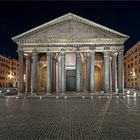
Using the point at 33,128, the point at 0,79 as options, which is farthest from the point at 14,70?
the point at 33,128

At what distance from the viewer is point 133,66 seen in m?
114

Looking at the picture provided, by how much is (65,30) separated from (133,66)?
69729 millimetres

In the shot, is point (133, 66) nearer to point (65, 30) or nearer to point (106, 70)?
point (106, 70)

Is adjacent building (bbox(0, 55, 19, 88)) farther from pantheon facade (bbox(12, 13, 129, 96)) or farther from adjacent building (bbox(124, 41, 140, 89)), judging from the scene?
pantheon facade (bbox(12, 13, 129, 96))

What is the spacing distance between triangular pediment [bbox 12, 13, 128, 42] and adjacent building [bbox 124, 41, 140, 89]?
55758 mm

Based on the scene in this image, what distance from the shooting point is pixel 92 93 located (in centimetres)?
4944

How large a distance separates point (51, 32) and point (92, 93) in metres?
15.1

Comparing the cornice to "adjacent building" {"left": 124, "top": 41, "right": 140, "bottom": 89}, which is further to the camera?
"adjacent building" {"left": 124, "top": 41, "right": 140, "bottom": 89}

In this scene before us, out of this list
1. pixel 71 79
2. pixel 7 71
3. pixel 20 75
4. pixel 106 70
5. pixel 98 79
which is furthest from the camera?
pixel 7 71

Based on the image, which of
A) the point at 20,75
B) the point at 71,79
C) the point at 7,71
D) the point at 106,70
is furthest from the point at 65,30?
the point at 7,71

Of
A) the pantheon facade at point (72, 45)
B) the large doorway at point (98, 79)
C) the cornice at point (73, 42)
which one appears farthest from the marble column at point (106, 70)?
the large doorway at point (98, 79)

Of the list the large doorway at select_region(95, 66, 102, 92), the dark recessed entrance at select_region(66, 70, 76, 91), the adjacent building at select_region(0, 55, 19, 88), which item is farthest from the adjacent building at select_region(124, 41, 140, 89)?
the adjacent building at select_region(0, 55, 19, 88)

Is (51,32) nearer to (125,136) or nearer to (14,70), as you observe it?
(125,136)

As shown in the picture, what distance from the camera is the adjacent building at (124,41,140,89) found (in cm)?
10412
